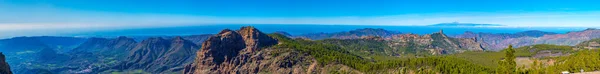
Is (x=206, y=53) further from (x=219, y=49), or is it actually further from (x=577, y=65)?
(x=577, y=65)

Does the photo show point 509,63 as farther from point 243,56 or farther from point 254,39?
point 254,39

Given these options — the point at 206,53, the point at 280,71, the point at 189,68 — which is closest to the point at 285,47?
the point at 280,71

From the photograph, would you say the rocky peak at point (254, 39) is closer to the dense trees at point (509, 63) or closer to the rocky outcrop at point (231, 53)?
the rocky outcrop at point (231, 53)

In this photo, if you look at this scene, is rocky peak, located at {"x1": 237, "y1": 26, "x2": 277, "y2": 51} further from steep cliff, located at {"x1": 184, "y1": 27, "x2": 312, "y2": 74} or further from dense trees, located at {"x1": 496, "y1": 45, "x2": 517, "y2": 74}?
dense trees, located at {"x1": 496, "y1": 45, "x2": 517, "y2": 74}

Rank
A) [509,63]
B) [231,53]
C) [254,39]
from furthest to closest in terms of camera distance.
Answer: [254,39] < [231,53] < [509,63]

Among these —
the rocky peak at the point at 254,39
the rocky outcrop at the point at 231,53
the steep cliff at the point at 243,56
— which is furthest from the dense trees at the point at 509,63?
the rocky peak at the point at 254,39

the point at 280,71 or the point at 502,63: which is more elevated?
the point at 502,63

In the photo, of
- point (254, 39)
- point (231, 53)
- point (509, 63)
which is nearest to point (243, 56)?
point (231, 53)

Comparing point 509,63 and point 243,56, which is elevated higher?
point 509,63

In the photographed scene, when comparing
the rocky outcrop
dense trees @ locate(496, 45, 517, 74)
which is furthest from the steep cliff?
dense trees @ locate(496, 45, 517, 74)
